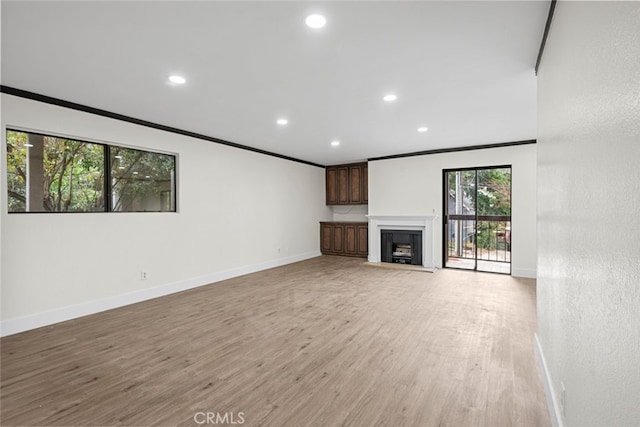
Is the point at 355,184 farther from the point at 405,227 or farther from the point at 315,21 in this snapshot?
the point at 315,21

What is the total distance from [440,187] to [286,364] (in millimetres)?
5219

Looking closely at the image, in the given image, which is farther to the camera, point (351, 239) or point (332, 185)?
point (332, 185)

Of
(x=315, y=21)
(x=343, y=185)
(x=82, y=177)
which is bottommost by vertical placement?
(x=82, y=177)

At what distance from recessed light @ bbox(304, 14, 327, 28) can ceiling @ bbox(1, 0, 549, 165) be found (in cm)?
5

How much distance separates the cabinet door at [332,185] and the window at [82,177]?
15.1ft

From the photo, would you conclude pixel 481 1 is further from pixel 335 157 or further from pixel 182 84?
pixel 335 157

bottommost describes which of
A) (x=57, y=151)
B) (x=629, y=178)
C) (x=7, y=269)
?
(x=7, y=269)

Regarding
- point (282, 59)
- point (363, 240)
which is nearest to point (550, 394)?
point (282, 59)

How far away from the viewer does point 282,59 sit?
2.60m

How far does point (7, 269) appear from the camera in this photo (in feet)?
10.3

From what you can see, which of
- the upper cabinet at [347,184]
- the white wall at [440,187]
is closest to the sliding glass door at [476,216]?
the white wall at [440,187]

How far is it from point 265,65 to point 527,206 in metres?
5.36

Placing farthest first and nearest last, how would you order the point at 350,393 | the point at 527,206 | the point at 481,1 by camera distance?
the point at 527,206 → the point at 350,393 → the point at 481,1

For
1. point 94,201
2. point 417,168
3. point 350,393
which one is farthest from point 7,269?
point 417,168
